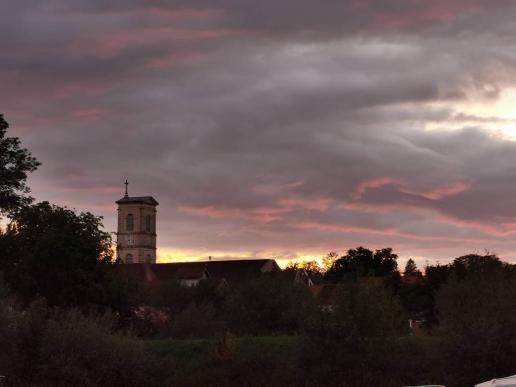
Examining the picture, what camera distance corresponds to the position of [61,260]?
5856cm

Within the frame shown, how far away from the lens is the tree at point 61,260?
192 ft

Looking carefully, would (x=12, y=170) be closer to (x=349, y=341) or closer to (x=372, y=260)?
(x=349, y=341)

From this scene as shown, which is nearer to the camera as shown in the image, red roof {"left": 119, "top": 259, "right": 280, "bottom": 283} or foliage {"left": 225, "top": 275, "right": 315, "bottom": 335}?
foliage {"left": 225, "top": 275, "right": 315, "bottom": 335}

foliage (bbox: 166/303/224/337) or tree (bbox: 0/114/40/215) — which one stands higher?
tree (bbox: 0/114/40/215)

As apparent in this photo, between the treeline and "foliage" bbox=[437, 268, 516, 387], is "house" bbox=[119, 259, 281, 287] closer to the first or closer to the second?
the treeline

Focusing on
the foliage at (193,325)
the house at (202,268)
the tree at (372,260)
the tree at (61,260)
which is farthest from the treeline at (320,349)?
the house at (202,268)

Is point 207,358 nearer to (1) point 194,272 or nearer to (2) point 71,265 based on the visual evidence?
(2) point 71,265

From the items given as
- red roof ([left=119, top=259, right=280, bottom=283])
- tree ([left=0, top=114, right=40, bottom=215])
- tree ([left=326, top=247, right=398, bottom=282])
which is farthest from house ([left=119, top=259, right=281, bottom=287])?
tree ([left=0, top=114, right=40, bottom=215])

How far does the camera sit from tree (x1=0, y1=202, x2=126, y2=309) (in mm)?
58438

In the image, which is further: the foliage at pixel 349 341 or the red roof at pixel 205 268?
the red roof at pixel 205 268

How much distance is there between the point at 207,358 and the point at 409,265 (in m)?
146

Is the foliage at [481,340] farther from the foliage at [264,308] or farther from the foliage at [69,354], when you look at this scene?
the foliage at [264,308]

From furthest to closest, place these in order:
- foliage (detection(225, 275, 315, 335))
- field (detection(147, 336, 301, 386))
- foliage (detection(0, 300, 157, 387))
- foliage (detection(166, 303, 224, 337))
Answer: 1. foliage (detection(166, 303, 224, 337))
2. foliage (detection(225, 275, 315, 335))
3. field (detection(147, 336, 301, 386))
4. foliage (detection(0, 300, 157, 387))

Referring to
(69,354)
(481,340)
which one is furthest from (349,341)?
(69,354)
